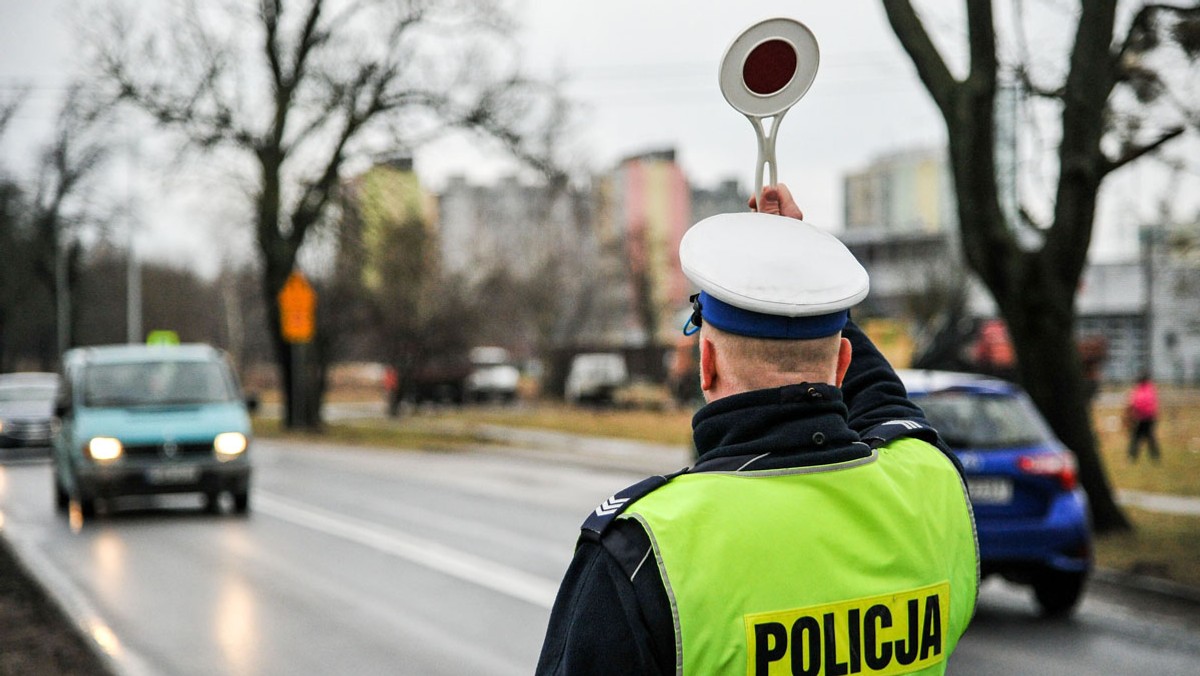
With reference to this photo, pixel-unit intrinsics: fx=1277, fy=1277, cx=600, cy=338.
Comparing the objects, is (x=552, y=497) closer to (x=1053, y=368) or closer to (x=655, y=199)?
(x=1053, y=368)

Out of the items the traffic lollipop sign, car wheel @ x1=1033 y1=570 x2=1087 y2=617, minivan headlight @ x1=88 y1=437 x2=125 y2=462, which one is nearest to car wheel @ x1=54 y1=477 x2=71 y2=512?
minivan headlight @ x1=88 y1=437 x2=125 y2=462

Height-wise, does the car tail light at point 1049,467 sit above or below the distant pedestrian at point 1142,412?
above

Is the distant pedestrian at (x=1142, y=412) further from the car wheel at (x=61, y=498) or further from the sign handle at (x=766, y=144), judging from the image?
the sign handle at (x=766, y=144)

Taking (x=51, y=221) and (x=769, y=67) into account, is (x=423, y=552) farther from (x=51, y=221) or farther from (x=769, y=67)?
(x=51, y=221)

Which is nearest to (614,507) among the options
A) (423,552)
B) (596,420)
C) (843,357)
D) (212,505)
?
(843,357)

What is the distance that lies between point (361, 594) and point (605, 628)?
321 inches

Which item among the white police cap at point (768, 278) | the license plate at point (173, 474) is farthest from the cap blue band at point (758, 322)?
the license plate at point (173, 474)

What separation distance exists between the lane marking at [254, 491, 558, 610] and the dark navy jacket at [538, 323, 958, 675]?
658 cm

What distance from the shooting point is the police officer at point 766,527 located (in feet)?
6.22

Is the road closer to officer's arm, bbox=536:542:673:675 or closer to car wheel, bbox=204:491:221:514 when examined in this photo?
car wheel, bbox=204:491:221:514

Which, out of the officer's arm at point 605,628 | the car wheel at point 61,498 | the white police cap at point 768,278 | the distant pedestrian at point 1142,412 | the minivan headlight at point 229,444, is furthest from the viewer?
the distant pedestrian at point 1142,412

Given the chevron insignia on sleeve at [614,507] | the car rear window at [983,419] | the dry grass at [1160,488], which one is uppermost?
the chevron insignia on sleeve at [614,507]

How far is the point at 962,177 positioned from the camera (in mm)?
12773

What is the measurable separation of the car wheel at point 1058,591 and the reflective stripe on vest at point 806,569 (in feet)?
24.6
